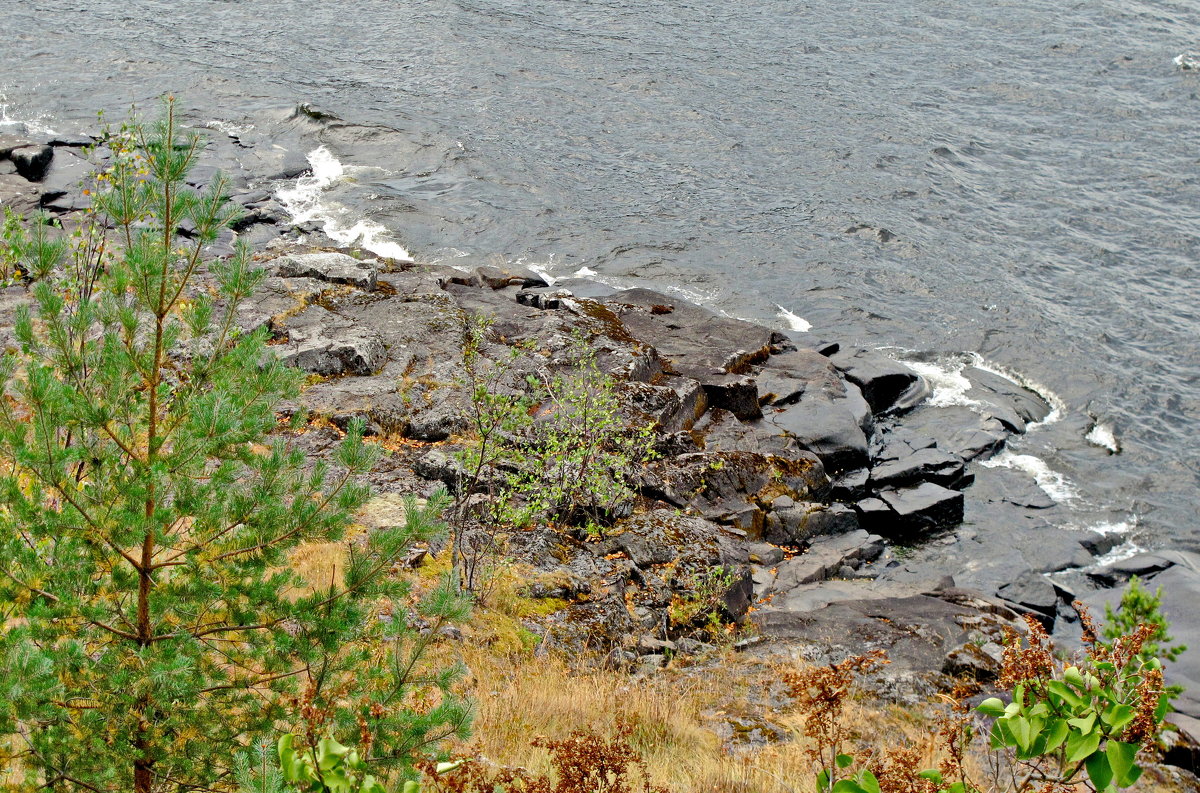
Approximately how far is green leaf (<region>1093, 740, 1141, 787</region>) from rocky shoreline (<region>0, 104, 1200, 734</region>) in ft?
26.2

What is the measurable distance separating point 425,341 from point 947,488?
1017 cm

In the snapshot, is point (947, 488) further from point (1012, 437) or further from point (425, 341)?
point (425, 341)

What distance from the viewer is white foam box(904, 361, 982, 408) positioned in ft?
70.5

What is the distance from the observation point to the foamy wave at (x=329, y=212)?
1004 inches

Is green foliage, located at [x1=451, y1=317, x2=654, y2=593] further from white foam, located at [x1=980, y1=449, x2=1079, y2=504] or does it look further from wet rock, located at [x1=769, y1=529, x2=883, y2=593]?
white foam, located at [x1=980, y1=449, x2=1079, y2=504]

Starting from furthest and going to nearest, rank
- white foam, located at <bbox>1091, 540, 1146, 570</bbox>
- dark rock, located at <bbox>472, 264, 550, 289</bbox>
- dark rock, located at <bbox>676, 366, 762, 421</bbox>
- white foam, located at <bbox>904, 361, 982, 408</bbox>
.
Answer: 1. dark rock, located at <bbox>472, 264, 550, 289</bbox>
2. white foam, located at <bbox>904, 361, 982, 408</bbox>
3. dark rock, located at <bbox>676, 366, 762, 421</bbox>
4. white foam, located at <bbox>1091, 540, 1146, 570</bbox>

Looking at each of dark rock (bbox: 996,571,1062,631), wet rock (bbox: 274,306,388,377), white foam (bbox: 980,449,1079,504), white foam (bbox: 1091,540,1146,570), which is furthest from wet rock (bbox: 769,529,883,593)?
wet rock (bbox: 274,306,388,377)

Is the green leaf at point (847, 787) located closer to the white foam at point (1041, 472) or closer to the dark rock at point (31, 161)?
the white foam at point (1041, 472)

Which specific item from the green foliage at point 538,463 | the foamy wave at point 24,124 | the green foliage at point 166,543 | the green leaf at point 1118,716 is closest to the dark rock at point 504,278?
the green foliage at point 538,463

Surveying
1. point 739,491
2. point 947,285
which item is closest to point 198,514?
point 739,491

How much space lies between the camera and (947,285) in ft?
83.1

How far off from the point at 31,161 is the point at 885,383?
21912 mm

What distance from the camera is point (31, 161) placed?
84.0 feet

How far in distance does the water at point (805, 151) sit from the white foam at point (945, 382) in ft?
0.44
